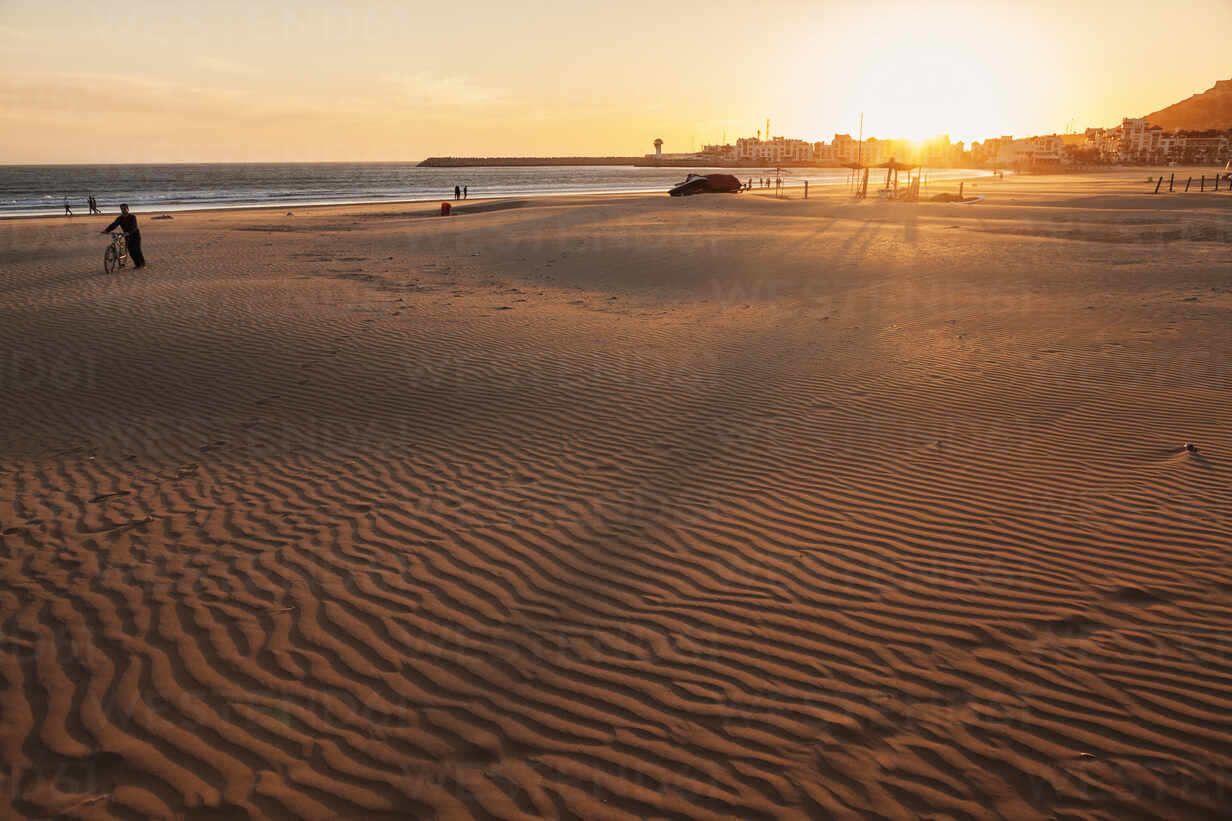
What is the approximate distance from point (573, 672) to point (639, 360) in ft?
21.4

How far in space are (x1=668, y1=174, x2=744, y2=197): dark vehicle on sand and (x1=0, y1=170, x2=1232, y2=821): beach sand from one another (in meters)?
36.1

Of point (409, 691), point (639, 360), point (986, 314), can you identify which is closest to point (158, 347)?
point (639, 360)

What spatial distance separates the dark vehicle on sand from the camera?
45188 millimetres

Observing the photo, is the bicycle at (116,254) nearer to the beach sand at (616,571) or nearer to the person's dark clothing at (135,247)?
the person's dark clothing at (135,247)

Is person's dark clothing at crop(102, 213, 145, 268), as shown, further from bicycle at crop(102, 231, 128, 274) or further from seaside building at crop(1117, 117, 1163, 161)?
seaside building at crop(1117, 117, 1163, 161)

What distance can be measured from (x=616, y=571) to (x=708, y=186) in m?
46.1

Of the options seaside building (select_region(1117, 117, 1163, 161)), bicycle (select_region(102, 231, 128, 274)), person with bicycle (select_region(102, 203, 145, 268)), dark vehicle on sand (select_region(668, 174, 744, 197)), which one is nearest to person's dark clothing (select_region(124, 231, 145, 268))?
person with bicycle (select_region(102, 203, 145, 268))

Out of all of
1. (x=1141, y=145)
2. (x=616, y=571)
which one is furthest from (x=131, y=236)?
(x=1141, y=145)

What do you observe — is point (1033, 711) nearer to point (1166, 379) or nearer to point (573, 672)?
point (573, 672)

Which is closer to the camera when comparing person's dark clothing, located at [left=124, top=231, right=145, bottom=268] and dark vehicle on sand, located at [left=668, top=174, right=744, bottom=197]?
person's dark clothing, located at [left=124, top=231, right=145, bottom=268]

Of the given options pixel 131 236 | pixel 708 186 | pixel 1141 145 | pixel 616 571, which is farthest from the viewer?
pixel 1141 145

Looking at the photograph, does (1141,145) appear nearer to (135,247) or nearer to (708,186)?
(708,186)

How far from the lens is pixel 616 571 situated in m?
4.71

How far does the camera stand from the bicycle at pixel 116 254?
16938 mm
